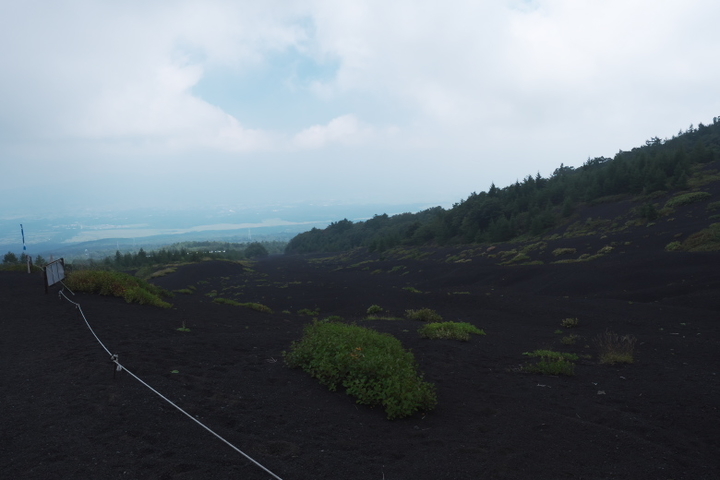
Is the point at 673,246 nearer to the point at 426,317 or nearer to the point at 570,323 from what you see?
the point at 570,323

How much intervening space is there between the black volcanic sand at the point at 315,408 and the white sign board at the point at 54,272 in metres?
1.10

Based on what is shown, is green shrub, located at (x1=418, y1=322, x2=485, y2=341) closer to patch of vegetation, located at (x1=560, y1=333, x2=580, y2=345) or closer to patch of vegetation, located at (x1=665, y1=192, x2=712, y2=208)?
patch of vegetation, located at (x1=560, y1=333, x2=580, y2=345)

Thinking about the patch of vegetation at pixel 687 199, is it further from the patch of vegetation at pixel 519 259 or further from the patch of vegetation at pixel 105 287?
the patch of vegetation at pixel 105 287

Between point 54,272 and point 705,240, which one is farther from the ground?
point 54,272

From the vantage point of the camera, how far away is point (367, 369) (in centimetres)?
560

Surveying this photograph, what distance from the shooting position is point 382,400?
5.28 meters

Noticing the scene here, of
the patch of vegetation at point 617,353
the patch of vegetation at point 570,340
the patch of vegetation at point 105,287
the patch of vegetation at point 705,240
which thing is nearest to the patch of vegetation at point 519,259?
the patch of vegetation at point 705,240

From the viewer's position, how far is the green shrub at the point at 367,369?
507cm

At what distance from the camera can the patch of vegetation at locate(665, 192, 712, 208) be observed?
30581 millimetres

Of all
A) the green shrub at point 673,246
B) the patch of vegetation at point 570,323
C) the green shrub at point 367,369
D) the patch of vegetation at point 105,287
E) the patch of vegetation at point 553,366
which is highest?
the patch of vegetation at point 105,287

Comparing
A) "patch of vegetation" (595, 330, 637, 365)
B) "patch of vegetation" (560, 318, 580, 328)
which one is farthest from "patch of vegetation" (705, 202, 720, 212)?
"patch of vegetation" (595, 330, 637, 365)

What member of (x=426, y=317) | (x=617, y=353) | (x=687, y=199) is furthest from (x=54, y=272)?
(x=687, y=199)

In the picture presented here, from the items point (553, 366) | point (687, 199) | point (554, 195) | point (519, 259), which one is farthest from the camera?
point (554, 195)

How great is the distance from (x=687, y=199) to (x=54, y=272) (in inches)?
1573
